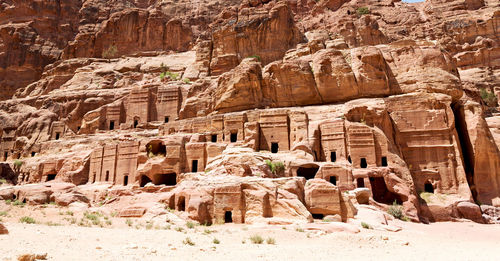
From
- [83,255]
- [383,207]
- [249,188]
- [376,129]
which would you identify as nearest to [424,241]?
[383,207]

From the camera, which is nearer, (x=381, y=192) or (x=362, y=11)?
(x=381, y=192)

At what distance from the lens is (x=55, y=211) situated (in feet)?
87.0

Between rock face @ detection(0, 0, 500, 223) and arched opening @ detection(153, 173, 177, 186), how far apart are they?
0.41 ft

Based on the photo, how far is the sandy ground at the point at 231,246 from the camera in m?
12.8

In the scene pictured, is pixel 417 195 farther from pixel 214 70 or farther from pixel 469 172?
pixel 214 70

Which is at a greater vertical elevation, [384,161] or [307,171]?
[384,161]

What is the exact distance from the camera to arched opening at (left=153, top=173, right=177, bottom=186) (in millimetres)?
32531

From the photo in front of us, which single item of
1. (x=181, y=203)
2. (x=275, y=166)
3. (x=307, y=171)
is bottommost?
(x=181, y=203)

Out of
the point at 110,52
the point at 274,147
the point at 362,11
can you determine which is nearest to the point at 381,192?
the point at 274,147

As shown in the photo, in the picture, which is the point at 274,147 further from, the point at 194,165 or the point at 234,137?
the point at 194,165

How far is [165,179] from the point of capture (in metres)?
33.9

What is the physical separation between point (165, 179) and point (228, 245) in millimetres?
19278

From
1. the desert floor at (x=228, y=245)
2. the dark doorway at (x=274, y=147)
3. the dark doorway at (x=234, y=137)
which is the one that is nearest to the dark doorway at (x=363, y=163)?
the dark doorway at (x=274, y=147)

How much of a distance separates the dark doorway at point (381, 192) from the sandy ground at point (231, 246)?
28.0 feet
